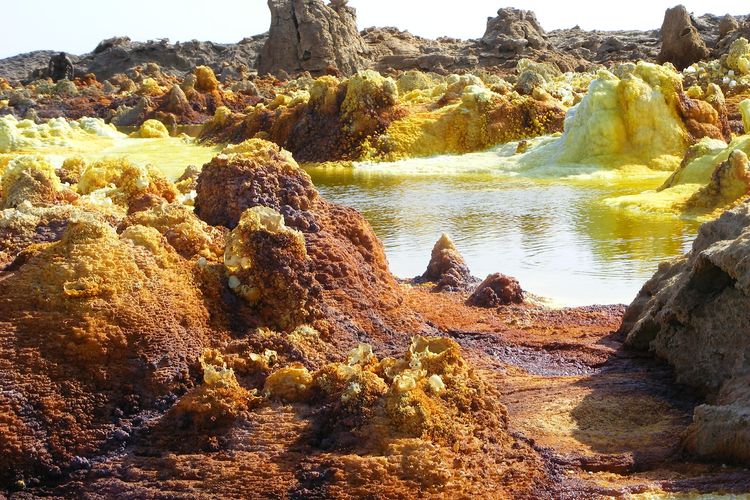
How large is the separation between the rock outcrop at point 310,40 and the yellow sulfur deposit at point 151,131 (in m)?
9.09

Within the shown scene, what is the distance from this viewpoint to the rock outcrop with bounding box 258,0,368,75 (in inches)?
1115

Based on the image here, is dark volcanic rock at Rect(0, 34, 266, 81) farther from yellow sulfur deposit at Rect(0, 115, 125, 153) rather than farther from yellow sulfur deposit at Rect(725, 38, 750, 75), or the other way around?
yellow sulfur deposit at Rect(725, 38, 750, 75)

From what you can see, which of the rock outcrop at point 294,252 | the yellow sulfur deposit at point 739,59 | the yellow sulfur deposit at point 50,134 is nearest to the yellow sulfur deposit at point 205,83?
the yellow sulfur deposit at point 50,134

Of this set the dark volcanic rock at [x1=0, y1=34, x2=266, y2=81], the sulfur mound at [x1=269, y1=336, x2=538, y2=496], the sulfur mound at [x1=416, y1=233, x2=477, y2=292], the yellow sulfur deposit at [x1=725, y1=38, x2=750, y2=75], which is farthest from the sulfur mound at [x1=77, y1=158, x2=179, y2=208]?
the dark volcanic rock at [x1=0, y1=34, x2=266, y2=81]

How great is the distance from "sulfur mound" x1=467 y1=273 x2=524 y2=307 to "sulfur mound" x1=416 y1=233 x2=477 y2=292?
368mm

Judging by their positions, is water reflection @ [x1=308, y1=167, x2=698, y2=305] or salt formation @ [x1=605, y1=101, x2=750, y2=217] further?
salt formation @ [x1=605, y1=101, x2=750, y2=217]

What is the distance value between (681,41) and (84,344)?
23161mm

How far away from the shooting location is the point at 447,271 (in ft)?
18.4

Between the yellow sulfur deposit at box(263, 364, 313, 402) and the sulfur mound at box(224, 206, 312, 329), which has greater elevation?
the sulfur mound at box(224, 206, 312, 329)

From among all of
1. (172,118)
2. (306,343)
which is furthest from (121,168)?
(172,118)

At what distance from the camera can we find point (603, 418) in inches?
128

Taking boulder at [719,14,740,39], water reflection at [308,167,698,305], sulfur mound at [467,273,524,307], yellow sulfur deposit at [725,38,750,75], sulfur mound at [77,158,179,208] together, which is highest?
boulder at [719,14,740,39]

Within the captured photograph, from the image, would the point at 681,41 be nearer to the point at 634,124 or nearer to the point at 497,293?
the point at 634,124

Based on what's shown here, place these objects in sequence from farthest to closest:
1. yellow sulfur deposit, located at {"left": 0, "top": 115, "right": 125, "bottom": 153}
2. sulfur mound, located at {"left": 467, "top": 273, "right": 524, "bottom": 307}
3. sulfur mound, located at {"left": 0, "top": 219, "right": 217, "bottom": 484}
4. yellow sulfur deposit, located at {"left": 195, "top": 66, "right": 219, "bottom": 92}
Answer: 1. yellow sulfur deposit, located at {"left": 195, "top": 66, "right": 219, "bottom": 92}
2. yellow sulfur deposit, located at {"left": 0, "top": 115, "right": 125, "bottom": 153}
3. sulfur mound, located at {"left": 467, "top": 273, "right": 524, "bottom": 307}
4. sulfur mound, located at {"left": 0, "top": 219, "right": 217, "bottom": 484}
